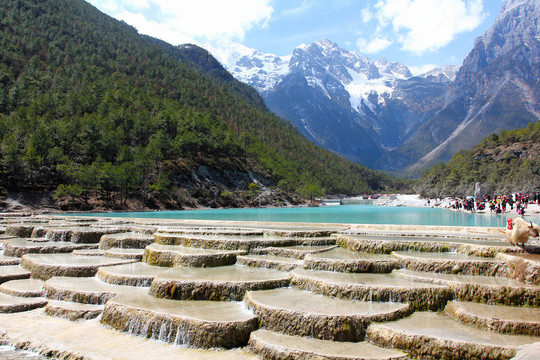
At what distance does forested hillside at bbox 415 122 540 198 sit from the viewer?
7812 cm

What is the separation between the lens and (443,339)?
23.3ft

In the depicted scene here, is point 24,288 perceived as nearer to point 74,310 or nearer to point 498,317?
point 74,310

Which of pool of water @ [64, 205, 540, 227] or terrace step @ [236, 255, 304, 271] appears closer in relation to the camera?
terrace step @ [236, 255, 304, 271]

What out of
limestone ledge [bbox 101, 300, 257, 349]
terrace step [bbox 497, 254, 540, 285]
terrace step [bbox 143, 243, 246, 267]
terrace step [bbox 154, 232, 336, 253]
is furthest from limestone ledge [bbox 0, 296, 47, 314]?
terrace step [bbox 497, 254, 540, 285]

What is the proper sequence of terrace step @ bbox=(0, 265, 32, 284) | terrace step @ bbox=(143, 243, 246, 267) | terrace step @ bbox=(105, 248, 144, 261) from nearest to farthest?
1. terrace step @ bbox=(143, 243, 246, 267)
2. terrace step @ bbox=(0, 265, 32, 284)
3. terrace step @ bbox=(105, 248, 144, 261)

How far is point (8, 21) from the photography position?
109 m

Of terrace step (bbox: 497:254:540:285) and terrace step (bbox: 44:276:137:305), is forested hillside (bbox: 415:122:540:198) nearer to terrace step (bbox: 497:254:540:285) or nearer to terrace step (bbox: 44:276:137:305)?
terrace step (bbox: 497:254:540:285)

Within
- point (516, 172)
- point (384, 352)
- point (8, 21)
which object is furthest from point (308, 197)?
point (384, 352)

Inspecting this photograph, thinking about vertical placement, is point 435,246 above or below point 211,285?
above

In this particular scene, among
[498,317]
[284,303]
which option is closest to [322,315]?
[284,303]

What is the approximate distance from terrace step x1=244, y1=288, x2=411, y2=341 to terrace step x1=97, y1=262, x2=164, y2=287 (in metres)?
4.09

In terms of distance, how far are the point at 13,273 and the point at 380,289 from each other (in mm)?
13474

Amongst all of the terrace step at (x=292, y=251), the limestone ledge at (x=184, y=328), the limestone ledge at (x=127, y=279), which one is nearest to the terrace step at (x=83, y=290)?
the limestone ledge at (x=127, y=279)

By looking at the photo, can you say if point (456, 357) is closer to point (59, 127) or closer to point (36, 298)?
point (36, 298)
